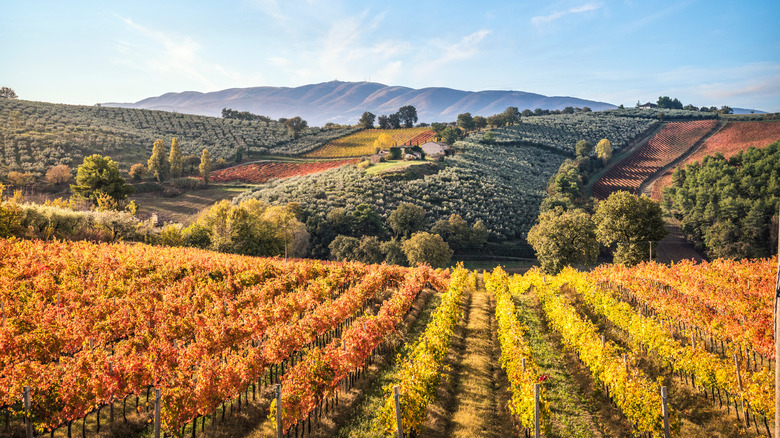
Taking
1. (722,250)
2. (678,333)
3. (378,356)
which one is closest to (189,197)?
(378,356)

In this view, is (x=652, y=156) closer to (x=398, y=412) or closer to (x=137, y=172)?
(x=398, y=412)

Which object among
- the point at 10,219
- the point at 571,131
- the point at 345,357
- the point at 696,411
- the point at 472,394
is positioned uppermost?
the point at 571,131

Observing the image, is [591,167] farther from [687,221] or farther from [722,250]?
[722,250]

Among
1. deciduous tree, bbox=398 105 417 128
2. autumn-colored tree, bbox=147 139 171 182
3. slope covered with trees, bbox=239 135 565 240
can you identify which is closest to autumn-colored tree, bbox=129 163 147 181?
autumn-colored tree, bbox=147 139 171 182

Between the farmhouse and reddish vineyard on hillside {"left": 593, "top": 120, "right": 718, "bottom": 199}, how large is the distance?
33.4 metres

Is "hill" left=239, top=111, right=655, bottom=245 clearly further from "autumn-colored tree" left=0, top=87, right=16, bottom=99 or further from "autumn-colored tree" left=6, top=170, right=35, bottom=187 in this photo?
"autumn-colored tree" left=0, top=87, right=16, bottom=99

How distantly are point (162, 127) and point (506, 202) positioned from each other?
94.4m

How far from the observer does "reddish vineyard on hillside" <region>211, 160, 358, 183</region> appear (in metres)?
79.2

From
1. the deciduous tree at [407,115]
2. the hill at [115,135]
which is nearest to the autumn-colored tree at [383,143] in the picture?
the hill at [115,135]

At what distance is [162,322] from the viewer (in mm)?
15070

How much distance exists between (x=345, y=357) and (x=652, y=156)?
11305 centimetres

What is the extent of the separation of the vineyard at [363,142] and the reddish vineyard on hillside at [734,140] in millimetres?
57616

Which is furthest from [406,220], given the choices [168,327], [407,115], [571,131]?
[571,131]

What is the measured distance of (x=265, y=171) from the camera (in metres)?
82.7
